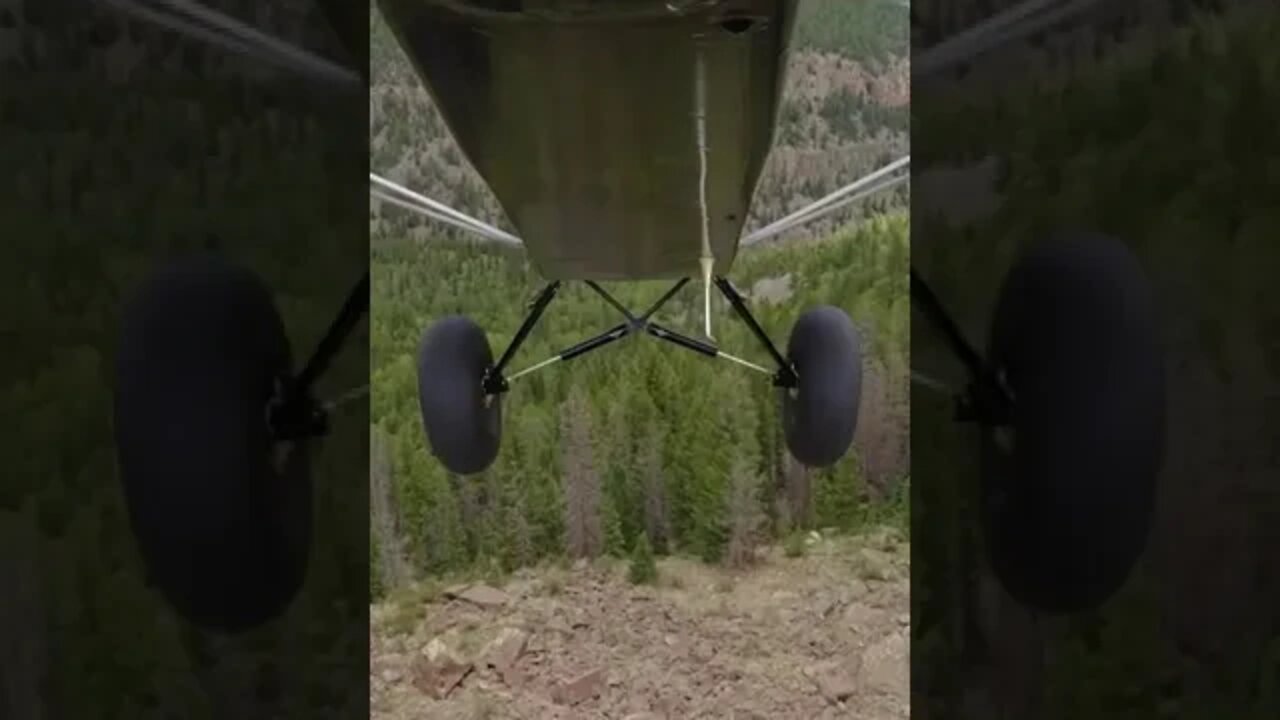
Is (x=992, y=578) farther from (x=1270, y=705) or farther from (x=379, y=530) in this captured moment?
(x=379, y=530)

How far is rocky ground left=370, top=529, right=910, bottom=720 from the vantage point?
1.76m

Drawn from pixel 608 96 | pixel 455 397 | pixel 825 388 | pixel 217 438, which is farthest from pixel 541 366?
pixel 217 438

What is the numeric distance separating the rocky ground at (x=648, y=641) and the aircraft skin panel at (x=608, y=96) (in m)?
0.83

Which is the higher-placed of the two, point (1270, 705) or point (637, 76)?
point (637, 76)

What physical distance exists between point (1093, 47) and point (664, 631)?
1.71 metres

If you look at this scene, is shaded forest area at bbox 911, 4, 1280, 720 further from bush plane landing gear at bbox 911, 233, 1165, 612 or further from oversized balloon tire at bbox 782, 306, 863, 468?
oversized balloon tire at bbox 782, 306, 863, 468

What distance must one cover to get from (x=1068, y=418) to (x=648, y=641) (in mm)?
1614

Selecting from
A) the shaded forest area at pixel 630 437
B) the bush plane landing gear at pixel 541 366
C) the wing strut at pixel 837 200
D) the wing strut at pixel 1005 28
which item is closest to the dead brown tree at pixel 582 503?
the shaded forest area at pixel 630 437

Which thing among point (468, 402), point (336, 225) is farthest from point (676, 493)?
point (336, 225)

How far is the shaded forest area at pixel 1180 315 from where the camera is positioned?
1.21 ft

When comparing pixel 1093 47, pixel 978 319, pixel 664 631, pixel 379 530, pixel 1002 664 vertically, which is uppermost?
pixel 1093 47

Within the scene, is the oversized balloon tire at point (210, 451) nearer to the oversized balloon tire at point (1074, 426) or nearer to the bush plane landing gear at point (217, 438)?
the bush plane landing gear at point (217, 438)

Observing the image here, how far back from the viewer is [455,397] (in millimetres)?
1729

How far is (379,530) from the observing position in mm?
1693
